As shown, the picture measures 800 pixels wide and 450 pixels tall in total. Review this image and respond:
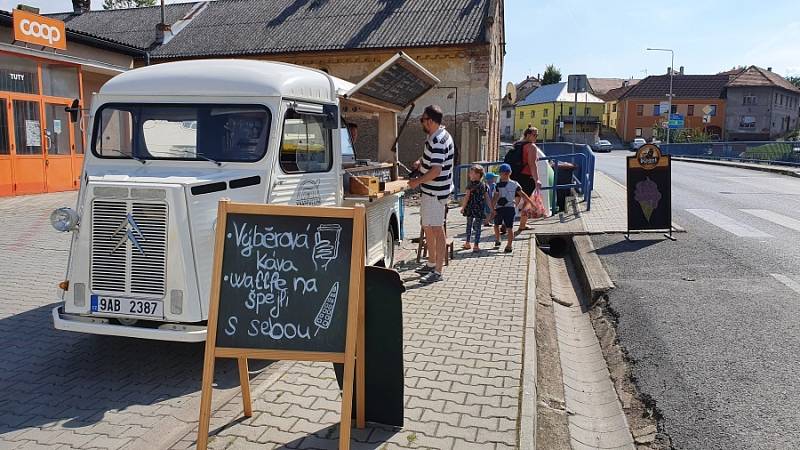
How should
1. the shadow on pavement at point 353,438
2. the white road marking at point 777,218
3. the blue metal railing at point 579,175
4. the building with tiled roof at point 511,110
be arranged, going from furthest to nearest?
1. the building with tiled roof at point 511,110
2. the blue metal railing at point 579,175
3. the white road marking at point 777,218
4. the shadow on pavement at point 353,438

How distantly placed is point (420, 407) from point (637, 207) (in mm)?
7377

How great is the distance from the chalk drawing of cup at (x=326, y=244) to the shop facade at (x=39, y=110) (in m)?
12.1

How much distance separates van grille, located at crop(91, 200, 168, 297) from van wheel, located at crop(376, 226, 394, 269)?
3453 millimetres

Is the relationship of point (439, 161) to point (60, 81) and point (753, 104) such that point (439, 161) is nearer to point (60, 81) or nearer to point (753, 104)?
point (60, 81)

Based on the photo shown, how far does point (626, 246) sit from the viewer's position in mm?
10039

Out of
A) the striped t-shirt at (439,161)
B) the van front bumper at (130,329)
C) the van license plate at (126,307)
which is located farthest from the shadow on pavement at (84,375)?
the striped t-shirt at (439,161)

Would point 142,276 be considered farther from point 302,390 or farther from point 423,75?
point 423,75

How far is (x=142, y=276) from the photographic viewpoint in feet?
15.0

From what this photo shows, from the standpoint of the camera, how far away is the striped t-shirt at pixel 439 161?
7.11 meters

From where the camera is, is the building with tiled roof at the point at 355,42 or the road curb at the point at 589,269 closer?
the road curb at the point at 589,269

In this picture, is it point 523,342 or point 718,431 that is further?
point 523,342

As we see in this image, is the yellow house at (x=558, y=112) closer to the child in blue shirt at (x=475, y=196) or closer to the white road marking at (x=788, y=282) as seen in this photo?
the child in blue shirt at (x=475, y=196)

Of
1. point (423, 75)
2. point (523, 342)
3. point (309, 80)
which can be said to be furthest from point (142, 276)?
point (423, 75)

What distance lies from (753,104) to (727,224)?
68.9 m
